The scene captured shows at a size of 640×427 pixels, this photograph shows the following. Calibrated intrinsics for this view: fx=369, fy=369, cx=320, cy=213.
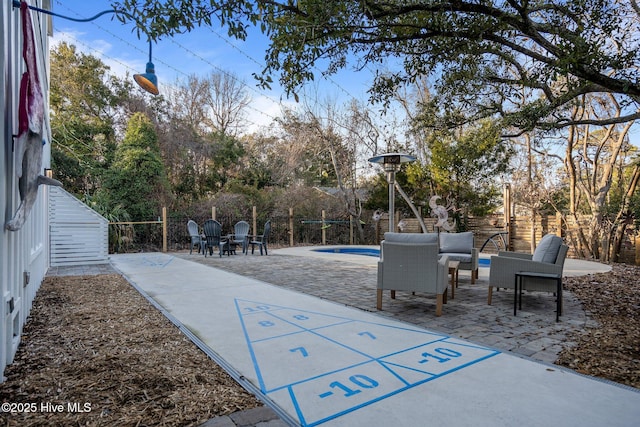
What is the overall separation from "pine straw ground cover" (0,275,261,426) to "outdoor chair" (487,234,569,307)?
349 cm

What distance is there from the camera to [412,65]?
189 inches

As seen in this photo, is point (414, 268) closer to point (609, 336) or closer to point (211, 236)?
point (609, 336)

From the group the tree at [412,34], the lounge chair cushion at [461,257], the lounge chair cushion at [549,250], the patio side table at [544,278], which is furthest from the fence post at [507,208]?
the patio side table at [544,278]

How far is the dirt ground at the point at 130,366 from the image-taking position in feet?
6.58

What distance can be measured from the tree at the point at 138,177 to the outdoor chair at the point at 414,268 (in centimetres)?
1035

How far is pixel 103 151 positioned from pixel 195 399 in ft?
44.9

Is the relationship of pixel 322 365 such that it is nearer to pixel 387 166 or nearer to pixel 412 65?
pixel 412 65

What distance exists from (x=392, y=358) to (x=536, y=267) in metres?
2.50

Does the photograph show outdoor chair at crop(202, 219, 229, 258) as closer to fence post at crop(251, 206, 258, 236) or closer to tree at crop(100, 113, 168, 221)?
fence post at crop(251, 206, 258, 236)

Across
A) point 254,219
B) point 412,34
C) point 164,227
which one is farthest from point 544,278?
point 164,227

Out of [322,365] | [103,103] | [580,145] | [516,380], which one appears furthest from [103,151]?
[580,145]

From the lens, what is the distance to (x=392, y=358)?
2787 millimetres

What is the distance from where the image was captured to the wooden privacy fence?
37.1 feet

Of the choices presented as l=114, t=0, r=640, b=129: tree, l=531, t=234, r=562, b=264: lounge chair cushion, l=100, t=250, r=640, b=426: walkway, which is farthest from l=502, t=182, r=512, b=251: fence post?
l=531, t=234, r=562, b=264: lounge chair cushion
